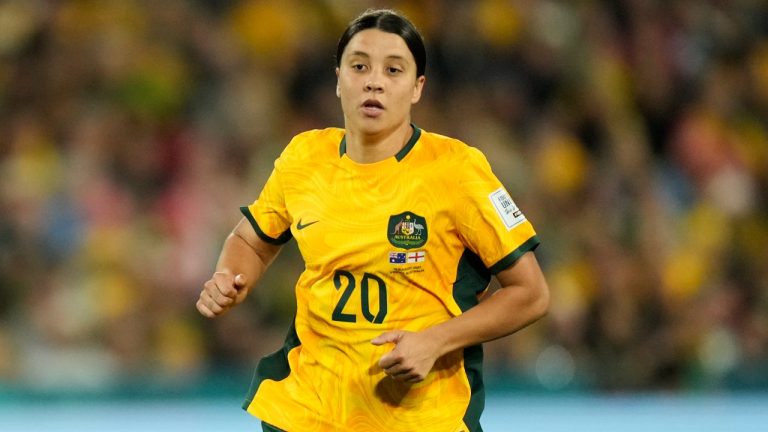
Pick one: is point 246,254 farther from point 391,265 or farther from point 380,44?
point 380,44

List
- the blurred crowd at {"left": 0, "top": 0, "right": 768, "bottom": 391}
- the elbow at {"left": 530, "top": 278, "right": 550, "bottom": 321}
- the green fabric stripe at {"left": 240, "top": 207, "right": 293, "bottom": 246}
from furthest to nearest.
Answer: the blurred crowd at {"left": 0, "top": 0, "right": 768, "bottom": 391} < the green fabric stripe at {"left": 240, "top": 207, "right": 293, "bottom": 246} < the elbow at {"left": 530, "top": 278, "right": 550, "bottom": 321}

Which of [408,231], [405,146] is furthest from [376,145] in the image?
[408,231]

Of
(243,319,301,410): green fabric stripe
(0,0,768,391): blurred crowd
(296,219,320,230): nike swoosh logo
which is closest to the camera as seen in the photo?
(296,219,320,230): nike swoosh logo

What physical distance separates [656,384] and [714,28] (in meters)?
2.53

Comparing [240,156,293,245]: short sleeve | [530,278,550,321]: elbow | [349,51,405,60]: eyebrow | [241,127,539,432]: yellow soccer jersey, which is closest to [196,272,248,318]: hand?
[241,127,539,432]: yellow soccer jersey

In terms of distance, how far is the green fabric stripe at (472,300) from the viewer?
11.9 feet

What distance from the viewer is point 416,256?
11.5 feet

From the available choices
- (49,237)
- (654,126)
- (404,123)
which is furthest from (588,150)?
(404,123)

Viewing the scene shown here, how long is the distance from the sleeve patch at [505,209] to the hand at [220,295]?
2.28ft

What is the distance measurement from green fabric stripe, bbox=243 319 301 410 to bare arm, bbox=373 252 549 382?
49 cm

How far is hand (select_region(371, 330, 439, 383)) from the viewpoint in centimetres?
330

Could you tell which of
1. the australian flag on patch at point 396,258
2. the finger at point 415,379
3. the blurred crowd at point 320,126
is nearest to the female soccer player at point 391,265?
the australian flag on patch at point 396,258

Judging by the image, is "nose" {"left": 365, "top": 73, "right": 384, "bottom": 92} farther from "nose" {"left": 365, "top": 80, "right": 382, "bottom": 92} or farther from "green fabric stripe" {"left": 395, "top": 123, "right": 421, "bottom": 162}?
"green fabric stripe" {"left": 395, "top": 123, "right": 421, "bottom": 162}

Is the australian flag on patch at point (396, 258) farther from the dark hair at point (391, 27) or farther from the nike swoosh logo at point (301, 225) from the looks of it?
the dark hair at point (391, 27)
